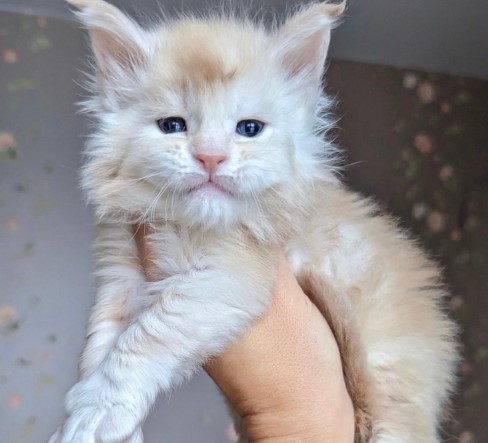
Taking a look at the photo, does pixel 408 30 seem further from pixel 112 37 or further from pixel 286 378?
pixel 286 378

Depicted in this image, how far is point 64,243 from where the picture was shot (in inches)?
101

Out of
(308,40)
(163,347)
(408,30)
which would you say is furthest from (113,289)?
(408,30)

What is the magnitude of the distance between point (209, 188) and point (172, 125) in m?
0.16

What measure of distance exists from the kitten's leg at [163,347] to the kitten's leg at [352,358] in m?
0.17

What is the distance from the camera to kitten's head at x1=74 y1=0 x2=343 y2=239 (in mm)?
1179

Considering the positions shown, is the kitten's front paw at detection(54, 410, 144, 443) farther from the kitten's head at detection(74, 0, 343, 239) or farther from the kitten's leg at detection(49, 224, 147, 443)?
the kitten's head at detection(74, 0, 343, 239)

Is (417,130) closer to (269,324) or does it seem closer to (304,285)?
(304,285)

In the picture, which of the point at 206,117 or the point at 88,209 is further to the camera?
the point at 88,209

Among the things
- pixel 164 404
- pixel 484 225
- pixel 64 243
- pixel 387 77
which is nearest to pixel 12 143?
pixel 64 243

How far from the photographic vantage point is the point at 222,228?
4.13 feet

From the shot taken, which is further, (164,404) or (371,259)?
(164,404)

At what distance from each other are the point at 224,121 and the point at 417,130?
1.77 m

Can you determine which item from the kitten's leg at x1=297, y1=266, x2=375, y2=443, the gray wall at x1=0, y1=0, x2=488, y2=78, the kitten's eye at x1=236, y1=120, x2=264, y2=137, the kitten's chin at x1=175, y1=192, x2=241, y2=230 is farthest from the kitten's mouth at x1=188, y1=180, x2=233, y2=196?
the gray wall at x1=0, y1=0, x2=488, y2=78

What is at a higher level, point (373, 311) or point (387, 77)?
point (387, 77)
